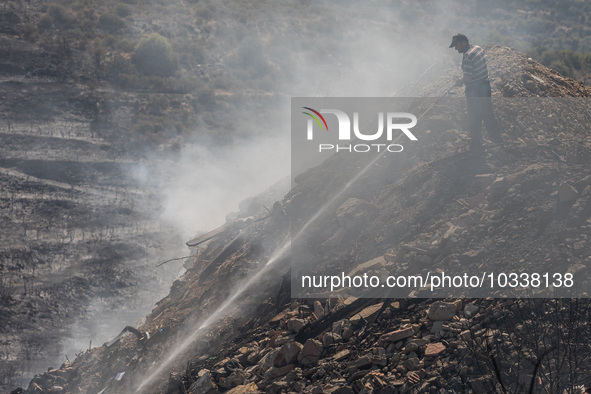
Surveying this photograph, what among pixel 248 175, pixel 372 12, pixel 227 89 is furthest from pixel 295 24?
pixel 248 175

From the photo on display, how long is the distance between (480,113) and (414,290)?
345 cm

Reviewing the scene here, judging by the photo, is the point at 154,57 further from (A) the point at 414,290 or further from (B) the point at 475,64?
(A) the point at 414,290

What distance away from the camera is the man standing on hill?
334 inches

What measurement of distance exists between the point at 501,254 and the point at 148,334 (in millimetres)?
6286

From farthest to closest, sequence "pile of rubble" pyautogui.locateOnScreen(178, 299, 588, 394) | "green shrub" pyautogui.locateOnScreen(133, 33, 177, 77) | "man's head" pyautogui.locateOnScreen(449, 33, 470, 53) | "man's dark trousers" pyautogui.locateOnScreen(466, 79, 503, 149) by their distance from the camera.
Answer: "green shrub" pyautogui.locateOnScreen(133, 33, 177, 77) < "man's dark trousers" pyautogui.locateOnScreen(466, 79, 503, 149) < "man's head" pyautogui.locateOnScreen(449, 33, 470, 53) < "pile of rubble" pyautogui.locateOnScreen(178, 299, 588, 394)

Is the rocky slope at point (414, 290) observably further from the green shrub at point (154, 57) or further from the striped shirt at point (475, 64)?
the green shrub at point (154, 57)

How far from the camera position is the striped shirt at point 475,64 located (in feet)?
27.8

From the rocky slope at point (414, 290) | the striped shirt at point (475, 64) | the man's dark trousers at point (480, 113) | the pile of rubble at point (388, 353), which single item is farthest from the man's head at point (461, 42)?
the pile of rubble at point (388, 353)

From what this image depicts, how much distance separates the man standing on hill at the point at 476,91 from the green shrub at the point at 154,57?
19.8 metres

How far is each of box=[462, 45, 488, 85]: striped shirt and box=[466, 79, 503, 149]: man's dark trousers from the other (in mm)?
98

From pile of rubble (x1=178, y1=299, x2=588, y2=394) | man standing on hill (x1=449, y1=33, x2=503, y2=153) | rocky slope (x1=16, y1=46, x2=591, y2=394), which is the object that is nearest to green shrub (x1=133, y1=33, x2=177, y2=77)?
rocky slope (x1=16, y1=46, x2=591, y2=394)

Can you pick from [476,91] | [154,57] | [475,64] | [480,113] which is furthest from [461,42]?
[154,57]

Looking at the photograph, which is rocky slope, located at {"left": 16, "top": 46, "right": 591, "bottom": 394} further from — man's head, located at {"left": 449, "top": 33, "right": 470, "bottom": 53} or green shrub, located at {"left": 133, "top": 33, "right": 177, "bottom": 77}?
green shrub, located at {"left": 133, "top": 33, "right": 177, "bottom": 77}

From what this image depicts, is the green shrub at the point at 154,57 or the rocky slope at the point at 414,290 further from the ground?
the green shrub at the point at 154,57
